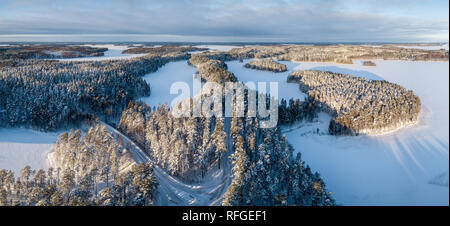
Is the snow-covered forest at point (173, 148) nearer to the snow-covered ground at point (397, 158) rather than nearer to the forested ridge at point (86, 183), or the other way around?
the forested ridge at point (86, 183)

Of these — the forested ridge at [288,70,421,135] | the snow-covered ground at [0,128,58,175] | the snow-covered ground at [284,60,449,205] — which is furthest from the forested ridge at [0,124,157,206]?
the forested ridge at [288,70,421,135]

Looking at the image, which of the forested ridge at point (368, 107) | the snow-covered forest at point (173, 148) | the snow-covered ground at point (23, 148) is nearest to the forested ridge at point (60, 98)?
the snow-covered forest at point (173, 148)

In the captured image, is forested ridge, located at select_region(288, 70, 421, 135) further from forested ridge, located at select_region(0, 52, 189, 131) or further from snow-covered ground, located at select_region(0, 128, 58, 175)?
forested ridge, located at select_region(0, 52, 189, 131)

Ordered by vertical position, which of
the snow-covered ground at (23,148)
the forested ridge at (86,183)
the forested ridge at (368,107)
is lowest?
the snow-covered ground at (23,148)

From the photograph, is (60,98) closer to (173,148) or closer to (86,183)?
(173,148)

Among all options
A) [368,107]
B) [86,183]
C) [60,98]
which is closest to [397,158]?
[368,107]
